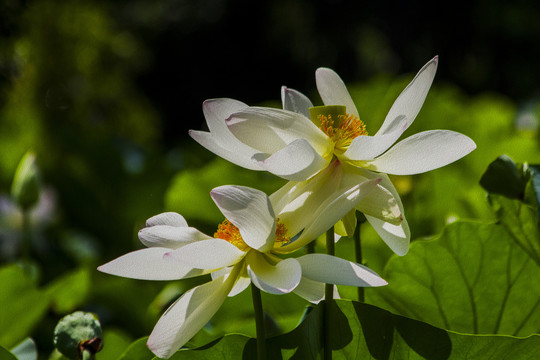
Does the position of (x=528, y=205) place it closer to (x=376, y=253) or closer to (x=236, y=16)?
(x=376, y=253)

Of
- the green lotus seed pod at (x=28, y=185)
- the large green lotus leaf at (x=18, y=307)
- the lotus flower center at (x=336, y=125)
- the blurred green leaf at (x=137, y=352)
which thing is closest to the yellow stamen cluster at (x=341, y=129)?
the lotus flower center at (x=336, y=125)

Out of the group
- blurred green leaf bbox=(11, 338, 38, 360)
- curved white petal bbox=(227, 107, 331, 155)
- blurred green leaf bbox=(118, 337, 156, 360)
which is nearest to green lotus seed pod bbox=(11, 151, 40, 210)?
blurred green leaf bbox=(11, 338, 38, 360)

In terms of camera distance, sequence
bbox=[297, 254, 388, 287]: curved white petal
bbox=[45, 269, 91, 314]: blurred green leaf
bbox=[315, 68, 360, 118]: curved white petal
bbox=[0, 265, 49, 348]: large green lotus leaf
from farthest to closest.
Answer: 1. bbox=[45, 269, 91, 314]: blurred green leaf
2. bbox=[0, 265, 49, 348]: large green lotus leaf
3. bbox=[315, 68, 360, 118]: curved white petal
4. bbox=[297, 254, 388, 287]: curved white petal

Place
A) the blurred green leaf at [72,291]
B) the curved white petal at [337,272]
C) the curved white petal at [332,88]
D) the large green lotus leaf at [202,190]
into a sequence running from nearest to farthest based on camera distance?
the curved white petal at [337,272] → the curved white petal at [332,88] → the blurred green leaf at [72,291] → the large green lotus leaf at [202,190]

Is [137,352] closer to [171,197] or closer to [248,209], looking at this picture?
[248,209]

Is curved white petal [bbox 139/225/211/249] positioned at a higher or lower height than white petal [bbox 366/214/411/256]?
higher

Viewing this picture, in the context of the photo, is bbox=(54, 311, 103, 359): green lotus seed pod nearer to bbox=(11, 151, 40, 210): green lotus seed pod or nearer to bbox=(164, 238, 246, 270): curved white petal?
bbox=(164, 238, 246, 270): curved white petal

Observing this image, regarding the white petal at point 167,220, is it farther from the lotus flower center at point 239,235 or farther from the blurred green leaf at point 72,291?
the blurred green leaf at point 72,291
